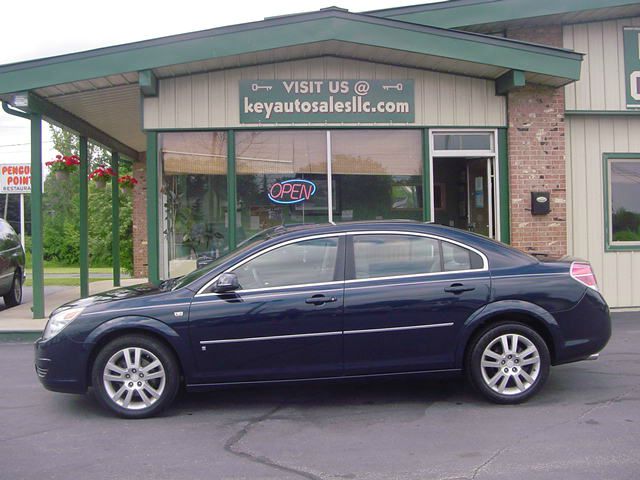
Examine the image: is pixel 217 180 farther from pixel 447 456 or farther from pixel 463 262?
pixel 447 456

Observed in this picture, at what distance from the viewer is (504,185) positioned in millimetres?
10484

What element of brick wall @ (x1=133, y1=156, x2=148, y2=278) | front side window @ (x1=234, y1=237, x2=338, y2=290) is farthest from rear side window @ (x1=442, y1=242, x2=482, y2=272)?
brick wall @ (x1=133, y1=156, x2=148, y2=278)

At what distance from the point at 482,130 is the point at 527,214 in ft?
4.68

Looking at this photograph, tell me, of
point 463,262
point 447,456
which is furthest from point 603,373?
point 447,456

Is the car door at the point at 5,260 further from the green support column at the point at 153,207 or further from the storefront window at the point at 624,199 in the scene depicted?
the storefront window at the point at 624,199

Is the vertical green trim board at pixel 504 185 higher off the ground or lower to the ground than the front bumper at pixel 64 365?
higher

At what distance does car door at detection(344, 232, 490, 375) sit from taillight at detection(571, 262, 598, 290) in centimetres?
80

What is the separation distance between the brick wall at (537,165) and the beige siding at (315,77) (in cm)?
31

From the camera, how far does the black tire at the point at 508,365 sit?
5.84 metres

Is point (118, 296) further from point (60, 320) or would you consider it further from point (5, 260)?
point (5, 260)

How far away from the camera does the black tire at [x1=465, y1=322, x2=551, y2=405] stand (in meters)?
5.84

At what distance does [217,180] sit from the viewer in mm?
10281

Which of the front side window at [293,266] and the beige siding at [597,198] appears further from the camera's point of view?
the beige siding at [597,198]

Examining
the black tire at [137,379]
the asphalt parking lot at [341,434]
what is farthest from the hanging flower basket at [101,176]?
the black tire at [137,379]
